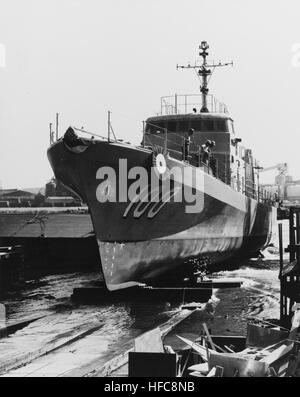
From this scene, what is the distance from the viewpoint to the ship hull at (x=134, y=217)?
9.41 meters

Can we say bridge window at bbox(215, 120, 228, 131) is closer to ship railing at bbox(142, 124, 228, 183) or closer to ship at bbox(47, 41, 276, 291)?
ship railing at bbox(142, 124, 228, 183)

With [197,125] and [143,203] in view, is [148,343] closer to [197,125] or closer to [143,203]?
[143,203]

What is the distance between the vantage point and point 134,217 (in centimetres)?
966

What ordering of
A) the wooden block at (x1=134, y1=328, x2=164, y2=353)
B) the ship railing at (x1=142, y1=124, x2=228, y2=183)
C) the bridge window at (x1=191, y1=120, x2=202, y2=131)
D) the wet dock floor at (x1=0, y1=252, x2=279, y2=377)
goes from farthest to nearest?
the bridge window at (x1=191, y1=120, x2=202, y2=131) → the ship railing at (x1=142, y1=124, x2=228, y2=183) → the wet dock floor at (x1=0, y1=252, x2=279, y2=377) → the wooden block at (x1=134, y1=328, x2=164, y2=353)

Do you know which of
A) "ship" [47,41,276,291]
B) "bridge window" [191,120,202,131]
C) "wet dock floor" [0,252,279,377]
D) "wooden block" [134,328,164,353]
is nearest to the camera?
"wooden block" [134,328,164,353]

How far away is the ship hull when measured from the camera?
9.41 metres

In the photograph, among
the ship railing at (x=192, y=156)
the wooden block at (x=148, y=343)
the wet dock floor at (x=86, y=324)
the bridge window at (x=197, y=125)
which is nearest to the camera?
the wooden block at (x=148, y=343)

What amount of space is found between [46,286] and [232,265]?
6.30m

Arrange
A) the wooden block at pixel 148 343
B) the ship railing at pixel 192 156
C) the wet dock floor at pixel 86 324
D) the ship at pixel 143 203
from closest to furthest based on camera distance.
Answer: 1. the wooden block at pixel 148 343
2. the wet dock floor at pixel 86 324
3. the ship at pixel 143 203
4. the ship railing at pixel 192 156

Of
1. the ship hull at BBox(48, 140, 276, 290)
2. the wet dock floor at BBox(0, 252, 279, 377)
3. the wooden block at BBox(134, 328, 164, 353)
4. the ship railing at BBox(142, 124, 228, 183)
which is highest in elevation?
the ship railing at BBox(142, 124, 228, 183)

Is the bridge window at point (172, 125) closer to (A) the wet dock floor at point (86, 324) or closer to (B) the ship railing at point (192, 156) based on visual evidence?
(B) the ship railing at point (192, 156)

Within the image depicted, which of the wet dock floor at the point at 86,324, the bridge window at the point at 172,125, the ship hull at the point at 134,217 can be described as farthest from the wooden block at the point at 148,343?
the bridge window at the point at 172,125

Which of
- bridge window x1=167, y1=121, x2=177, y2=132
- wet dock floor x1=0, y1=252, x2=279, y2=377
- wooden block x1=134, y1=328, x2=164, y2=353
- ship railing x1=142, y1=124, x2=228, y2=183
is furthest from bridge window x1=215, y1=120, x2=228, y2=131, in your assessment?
wooden block x1=134, y1=328, x2=164, y2=353
